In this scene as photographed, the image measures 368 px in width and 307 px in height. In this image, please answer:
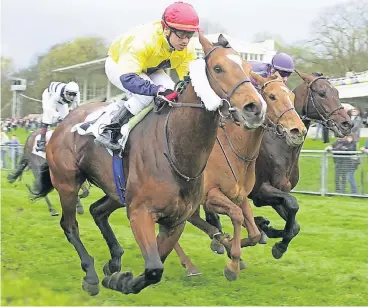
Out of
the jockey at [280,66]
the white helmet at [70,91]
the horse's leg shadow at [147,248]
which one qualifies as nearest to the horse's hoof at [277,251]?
the jockey at [280,66]

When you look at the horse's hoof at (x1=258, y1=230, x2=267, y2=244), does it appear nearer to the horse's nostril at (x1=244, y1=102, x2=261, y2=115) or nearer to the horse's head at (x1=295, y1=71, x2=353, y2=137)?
the horse's head at (x1=295, y1=71, x2=353, y2=137)

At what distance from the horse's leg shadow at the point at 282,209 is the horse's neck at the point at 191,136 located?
190 centimetres

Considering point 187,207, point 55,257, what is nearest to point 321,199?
point 55,257

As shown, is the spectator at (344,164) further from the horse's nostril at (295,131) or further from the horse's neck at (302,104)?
the horse's nostril at (295,131)

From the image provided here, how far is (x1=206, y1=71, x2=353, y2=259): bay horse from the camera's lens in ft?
18.6

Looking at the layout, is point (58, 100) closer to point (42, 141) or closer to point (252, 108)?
point (42, 141)

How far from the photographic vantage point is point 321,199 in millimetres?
10930

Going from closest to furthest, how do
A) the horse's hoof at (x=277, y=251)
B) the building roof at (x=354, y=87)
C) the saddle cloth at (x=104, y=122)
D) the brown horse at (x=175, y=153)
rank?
the brown horse at (x=175, y=153) < the saddle cloth at (x=104, y=122) < the horse's hoof at (x=277, y=251) < the building roof at (x=354, y=87)

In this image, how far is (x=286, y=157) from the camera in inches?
228

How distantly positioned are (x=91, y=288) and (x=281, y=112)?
2036 millimetres

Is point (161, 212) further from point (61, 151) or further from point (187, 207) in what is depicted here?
point (61, 151)

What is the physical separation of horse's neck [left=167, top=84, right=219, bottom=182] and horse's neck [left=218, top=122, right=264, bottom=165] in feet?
4.66

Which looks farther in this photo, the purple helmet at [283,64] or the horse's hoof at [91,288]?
the purple helmet at [283,64]

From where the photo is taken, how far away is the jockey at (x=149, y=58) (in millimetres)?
3902
